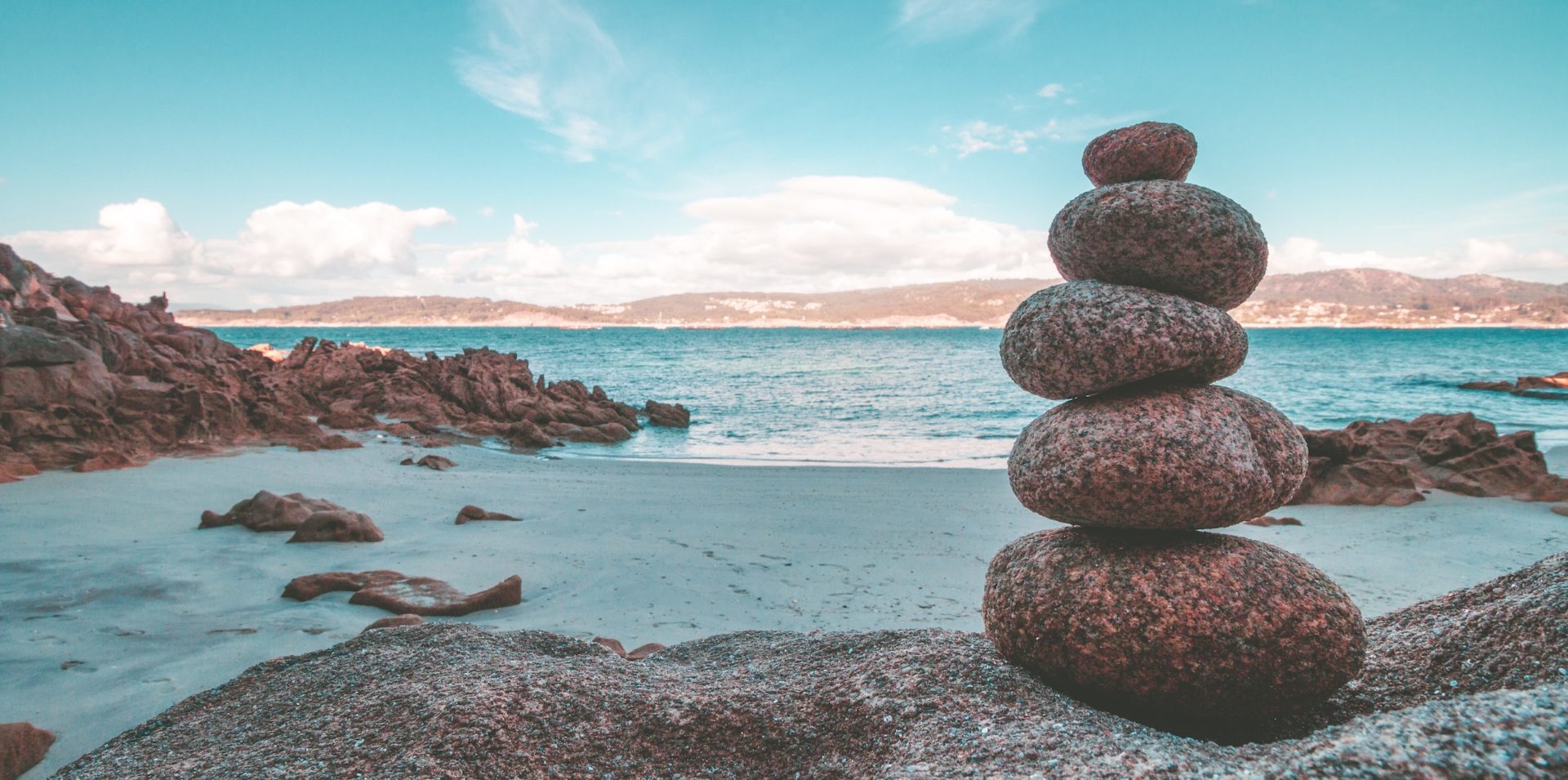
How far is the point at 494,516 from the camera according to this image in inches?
408

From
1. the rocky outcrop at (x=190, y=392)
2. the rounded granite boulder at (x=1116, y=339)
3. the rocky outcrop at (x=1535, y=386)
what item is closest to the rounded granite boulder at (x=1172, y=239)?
the rounded granite boulder at (x=1116, y=339)

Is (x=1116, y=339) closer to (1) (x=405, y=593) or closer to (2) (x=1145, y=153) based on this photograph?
(2) (x=1145, y=153)

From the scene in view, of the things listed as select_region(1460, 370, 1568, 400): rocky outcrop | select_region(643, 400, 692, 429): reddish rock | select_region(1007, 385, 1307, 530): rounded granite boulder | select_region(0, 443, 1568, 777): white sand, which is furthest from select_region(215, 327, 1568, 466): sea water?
select_region(1007, 385, 1307, 530): rounded granite boulder

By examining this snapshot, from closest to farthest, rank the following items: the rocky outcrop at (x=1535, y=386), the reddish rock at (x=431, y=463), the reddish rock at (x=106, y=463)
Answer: the reddish rock at (x=106, y=463), the reddish rock at (x=431, y=463), the rocky outcrop at (x=1535, y=386)

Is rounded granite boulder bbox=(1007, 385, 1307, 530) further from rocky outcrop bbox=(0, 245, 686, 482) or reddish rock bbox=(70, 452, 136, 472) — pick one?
reddish rock bbox=(70, 452, 136, 472)

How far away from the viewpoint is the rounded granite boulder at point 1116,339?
407 centimetres

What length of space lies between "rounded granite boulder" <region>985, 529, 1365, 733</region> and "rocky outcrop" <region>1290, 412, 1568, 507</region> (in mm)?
8920

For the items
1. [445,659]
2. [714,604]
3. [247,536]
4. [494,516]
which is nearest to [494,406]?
[494,516]

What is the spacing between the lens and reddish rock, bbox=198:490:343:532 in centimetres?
863

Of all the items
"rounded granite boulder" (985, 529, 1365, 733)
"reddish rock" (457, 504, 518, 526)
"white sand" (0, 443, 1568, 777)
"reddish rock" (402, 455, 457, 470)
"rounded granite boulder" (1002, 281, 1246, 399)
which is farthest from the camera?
"reddish rock" (402, 455, 457, 470)

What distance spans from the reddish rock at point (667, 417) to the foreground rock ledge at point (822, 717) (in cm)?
2119

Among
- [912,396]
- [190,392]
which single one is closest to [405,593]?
[190,392]

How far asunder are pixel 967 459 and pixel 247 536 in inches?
590

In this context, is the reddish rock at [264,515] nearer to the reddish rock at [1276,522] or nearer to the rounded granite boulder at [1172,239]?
the rounded granite boulder at [1172,239]
